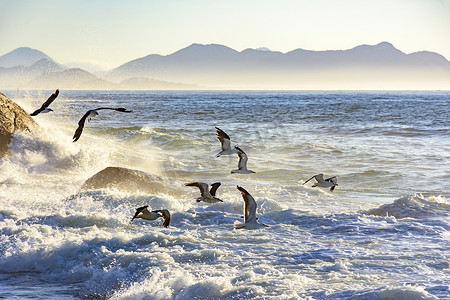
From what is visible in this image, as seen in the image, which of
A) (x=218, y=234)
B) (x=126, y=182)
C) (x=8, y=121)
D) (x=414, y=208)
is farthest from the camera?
(x=8, y=121)

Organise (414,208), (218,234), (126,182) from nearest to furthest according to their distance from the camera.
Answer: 1. (218,234)
2. (414,208)
3. (126,182)

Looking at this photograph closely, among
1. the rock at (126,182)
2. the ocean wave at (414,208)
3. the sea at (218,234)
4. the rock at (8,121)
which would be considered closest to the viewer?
the sea at (218,234)

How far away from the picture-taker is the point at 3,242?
888 cm

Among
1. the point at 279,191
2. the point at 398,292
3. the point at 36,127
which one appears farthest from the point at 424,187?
the point at 36,127

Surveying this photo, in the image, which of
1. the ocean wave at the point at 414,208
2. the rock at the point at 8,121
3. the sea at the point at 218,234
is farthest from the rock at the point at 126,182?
the ocean wave at the point at 414,208

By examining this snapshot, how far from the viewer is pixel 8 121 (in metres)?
15.1

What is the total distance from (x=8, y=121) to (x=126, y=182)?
4.77m

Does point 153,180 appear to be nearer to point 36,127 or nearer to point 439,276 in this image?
point 36,127

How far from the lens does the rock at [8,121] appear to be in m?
15.0

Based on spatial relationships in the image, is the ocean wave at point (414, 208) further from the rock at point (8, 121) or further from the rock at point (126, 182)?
the rock at point (8, 121)

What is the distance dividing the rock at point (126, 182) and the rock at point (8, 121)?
11.8 feet

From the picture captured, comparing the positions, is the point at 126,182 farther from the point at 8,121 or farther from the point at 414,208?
the point at 414,208

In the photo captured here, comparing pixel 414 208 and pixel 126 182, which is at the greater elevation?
pixel 126 182

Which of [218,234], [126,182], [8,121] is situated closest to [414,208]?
[218,234]
